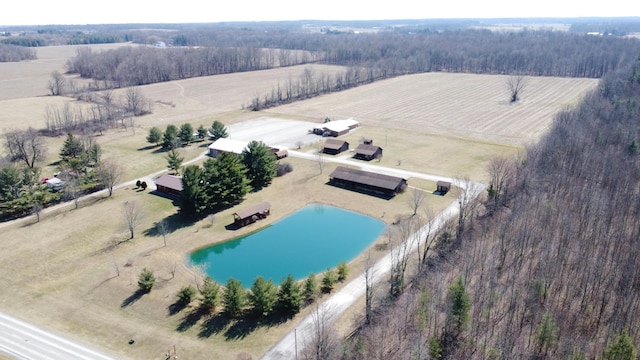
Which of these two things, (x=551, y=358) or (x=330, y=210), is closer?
(x=551, y=358)

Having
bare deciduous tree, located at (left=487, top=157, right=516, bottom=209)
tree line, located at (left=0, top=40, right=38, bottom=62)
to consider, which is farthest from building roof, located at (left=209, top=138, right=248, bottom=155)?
tree line, located at (left=0, top=40, right=38, bottom=62)

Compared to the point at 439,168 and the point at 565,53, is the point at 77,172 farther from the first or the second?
the point at 565,53

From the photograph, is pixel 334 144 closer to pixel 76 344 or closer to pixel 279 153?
pixel 279 153

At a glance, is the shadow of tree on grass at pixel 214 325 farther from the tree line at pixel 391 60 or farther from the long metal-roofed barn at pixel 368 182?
the tree line at pixel 391 60

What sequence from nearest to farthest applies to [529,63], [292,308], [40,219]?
[292,308] → [40,219] → [529,63]

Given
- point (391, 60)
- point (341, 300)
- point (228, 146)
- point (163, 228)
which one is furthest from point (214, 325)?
point (391, 60)

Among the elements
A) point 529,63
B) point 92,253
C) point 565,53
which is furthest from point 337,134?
point 565,53

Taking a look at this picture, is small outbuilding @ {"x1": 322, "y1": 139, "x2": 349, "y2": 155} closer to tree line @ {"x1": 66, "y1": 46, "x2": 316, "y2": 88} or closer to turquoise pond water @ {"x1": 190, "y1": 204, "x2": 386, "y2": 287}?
turquoise pond water @ {"x1": 190, "y1": 204, "x2": 386, "y2": 287}
